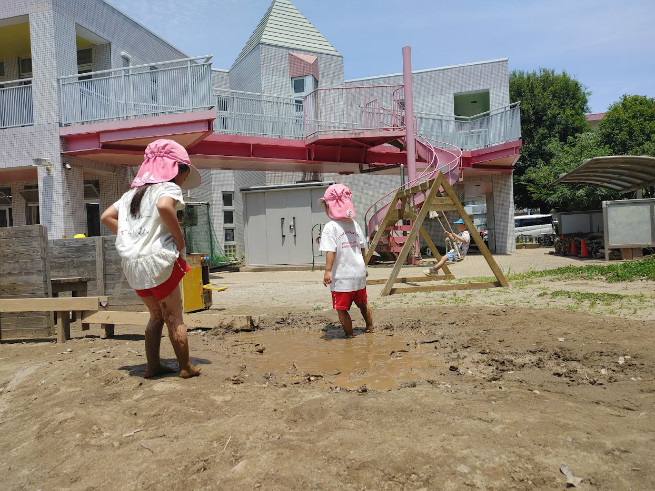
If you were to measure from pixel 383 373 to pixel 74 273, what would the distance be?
4.99 metres

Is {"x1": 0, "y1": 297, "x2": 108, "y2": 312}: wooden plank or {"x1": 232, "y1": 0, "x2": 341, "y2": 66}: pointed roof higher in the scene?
{"x1": 232, "y1": 0, "x2": 341, "y2": 66}: pointed roof

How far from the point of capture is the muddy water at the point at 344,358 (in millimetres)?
4309

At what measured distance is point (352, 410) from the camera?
3193 millimetres

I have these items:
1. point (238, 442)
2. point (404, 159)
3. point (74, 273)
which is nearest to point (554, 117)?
point (404, 159)

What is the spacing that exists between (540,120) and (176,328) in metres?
34.7

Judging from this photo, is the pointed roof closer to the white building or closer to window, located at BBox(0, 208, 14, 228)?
the white building

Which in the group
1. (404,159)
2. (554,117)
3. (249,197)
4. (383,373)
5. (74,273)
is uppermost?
(554,117)

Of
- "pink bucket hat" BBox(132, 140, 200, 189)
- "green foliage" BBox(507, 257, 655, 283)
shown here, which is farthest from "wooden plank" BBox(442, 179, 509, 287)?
"pink bucket hat" BBox(132, 140, 200, 189)

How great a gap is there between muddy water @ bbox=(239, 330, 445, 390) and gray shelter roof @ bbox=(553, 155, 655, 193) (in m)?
11.8

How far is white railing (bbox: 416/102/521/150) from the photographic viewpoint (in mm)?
21547

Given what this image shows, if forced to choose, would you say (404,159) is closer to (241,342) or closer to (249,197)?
(249,197)

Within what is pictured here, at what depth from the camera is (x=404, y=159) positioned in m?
21.2

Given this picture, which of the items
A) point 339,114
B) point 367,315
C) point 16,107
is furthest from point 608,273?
point 16,107

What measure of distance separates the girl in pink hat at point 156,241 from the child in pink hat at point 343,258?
7.02ft
